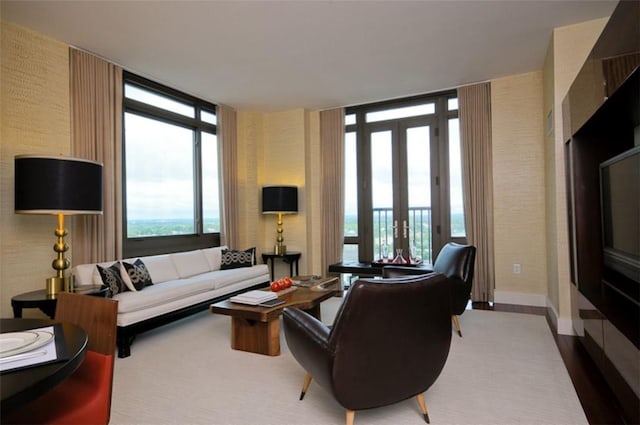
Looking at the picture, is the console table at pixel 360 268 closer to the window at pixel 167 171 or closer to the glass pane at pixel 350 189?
the glass pane at pixel 350 189

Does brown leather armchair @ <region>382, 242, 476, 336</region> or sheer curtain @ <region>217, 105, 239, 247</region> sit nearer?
brown leather armchair @ <region>382, 242, 476, 336</region>

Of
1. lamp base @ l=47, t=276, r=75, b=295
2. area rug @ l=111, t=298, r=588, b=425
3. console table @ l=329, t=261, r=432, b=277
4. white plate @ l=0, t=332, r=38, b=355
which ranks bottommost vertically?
area rug @ l=111, t=298, r=588, b=425

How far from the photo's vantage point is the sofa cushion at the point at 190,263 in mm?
4383

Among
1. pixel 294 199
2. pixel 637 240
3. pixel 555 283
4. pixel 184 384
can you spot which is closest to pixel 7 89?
pixel 184 384

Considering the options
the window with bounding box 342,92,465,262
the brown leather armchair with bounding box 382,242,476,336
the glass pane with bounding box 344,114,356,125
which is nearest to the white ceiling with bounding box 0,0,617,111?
the window with bounding box 342,92,465,262

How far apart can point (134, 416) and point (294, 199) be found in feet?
13.2

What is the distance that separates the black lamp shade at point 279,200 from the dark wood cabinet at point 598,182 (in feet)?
12.1

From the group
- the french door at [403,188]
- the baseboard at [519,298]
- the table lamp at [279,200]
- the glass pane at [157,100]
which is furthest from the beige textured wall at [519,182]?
the glass pane at [157,100]

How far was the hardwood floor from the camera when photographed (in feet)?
6.88

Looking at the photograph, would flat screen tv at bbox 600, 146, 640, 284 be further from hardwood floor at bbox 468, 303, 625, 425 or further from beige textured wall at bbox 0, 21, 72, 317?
beige textured wall at bbox 0, 21, 72, 317

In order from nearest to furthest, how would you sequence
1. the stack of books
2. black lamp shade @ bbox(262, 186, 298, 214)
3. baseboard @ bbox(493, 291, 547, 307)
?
the stack of books < baseboard @ bbox(493, 291, 547, 307) < black lamp shade @ bbox(262, 186, 298, 214)

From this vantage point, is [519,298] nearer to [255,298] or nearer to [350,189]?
[350,189]

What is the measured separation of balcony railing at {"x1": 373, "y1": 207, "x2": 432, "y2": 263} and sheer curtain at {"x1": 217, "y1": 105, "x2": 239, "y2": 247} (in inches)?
88.4

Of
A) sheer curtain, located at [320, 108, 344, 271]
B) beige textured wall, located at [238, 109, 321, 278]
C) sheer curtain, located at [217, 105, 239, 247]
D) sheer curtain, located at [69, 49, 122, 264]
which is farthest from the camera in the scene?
beige textured wall, located at [238, 109, 321, 278]
